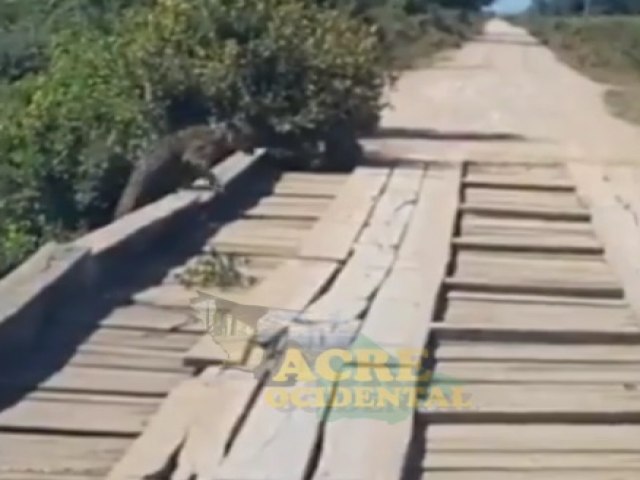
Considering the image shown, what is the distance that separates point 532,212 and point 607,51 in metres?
38.1

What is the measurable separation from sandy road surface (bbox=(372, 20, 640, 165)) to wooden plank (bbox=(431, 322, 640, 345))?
9.70m

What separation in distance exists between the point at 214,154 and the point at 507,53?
37043 mm

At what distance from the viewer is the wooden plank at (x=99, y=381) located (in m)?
5.44

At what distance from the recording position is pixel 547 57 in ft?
155

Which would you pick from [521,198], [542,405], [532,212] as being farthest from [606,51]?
[542,405]

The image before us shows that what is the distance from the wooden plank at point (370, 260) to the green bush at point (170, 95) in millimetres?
2195

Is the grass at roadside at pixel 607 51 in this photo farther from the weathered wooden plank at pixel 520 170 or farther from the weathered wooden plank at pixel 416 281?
the weathered wooden plank at pixel 416 281

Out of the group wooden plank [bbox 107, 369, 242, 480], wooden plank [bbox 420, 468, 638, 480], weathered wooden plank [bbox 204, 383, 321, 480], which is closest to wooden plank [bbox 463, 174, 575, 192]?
wooden plank [bbox 107, 369, 242, 480]

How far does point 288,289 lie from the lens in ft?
23.4

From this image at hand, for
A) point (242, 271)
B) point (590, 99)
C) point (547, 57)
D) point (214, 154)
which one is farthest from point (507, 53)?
point (242, 271)

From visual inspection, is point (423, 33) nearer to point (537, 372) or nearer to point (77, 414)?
point (537, 372)

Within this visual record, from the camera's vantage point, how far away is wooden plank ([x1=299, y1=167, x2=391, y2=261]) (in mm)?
8238

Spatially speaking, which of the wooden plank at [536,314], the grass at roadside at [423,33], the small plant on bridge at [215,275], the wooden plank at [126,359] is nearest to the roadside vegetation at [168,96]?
the small plant on bridge at [215,275]

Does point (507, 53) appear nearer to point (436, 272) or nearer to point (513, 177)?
point (513, 177)
